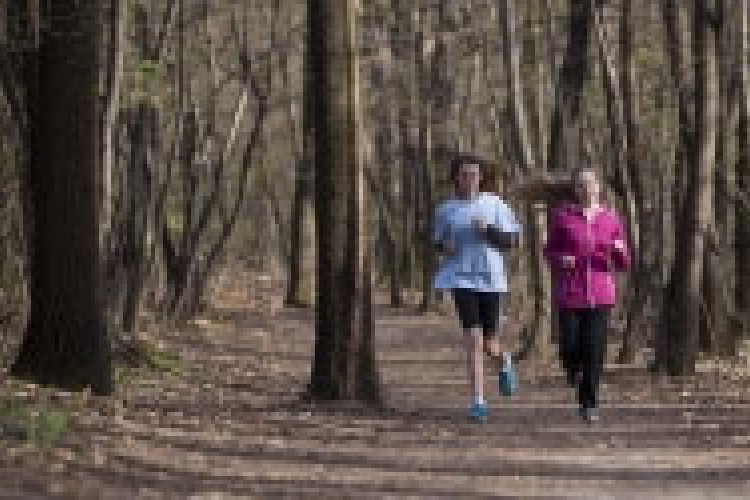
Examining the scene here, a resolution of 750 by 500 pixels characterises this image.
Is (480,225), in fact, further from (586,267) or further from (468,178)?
(586,267)

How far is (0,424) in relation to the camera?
347 inches

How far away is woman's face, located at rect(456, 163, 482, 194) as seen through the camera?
453 inches

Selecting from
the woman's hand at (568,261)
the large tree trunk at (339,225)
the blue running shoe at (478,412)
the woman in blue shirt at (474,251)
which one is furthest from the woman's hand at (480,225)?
the blue running shoe at (478,412)

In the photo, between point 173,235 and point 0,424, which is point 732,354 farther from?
point 173,235

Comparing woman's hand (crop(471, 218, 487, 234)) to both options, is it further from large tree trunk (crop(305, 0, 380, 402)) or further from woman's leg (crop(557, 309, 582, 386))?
large tree trunk (crop(305, 0, 380, 402))

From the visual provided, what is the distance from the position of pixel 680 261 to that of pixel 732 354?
12.2ft

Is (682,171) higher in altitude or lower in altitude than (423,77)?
lower

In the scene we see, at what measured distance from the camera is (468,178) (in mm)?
11531

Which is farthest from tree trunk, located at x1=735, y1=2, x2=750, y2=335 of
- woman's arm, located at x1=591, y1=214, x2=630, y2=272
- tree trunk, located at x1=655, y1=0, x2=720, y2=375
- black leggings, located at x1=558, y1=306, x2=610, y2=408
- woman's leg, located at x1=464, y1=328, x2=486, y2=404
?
woman's leg, located at x1=464, y1=328, x2=486, y2=404

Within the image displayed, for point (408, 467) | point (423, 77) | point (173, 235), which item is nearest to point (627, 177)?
point (408, 467)

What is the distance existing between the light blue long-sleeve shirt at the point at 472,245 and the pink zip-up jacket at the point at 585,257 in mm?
398

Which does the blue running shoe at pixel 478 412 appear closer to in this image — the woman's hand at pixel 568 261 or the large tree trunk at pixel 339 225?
the large tree trunk at pixel 339 225

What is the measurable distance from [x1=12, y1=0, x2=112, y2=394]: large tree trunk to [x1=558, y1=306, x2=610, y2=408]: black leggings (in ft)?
11.9

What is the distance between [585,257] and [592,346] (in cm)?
67
